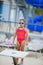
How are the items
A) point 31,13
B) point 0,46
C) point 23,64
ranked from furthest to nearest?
1. point 31,13
2. point 0,46
3. point 23,64

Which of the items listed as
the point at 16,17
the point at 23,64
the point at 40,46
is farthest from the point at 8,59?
the point at 16,17

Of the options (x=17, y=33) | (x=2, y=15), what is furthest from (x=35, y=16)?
(x=17, y=33)

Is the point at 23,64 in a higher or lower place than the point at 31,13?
lower

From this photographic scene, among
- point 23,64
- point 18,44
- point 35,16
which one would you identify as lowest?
point 23,64

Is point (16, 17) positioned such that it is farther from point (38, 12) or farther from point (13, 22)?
point (38, 12)

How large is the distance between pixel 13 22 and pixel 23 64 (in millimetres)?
911

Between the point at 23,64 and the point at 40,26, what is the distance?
92 centimetres

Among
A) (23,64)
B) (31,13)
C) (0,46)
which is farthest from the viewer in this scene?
(31,13)

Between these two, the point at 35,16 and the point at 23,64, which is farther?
the point at 35,16

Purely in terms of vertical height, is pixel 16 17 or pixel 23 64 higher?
pixel 16 17

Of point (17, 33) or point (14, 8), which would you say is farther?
point (14, 8)

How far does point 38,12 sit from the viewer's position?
10.5 ft

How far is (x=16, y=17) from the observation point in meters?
3.23

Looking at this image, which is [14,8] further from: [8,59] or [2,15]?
[8,59]
